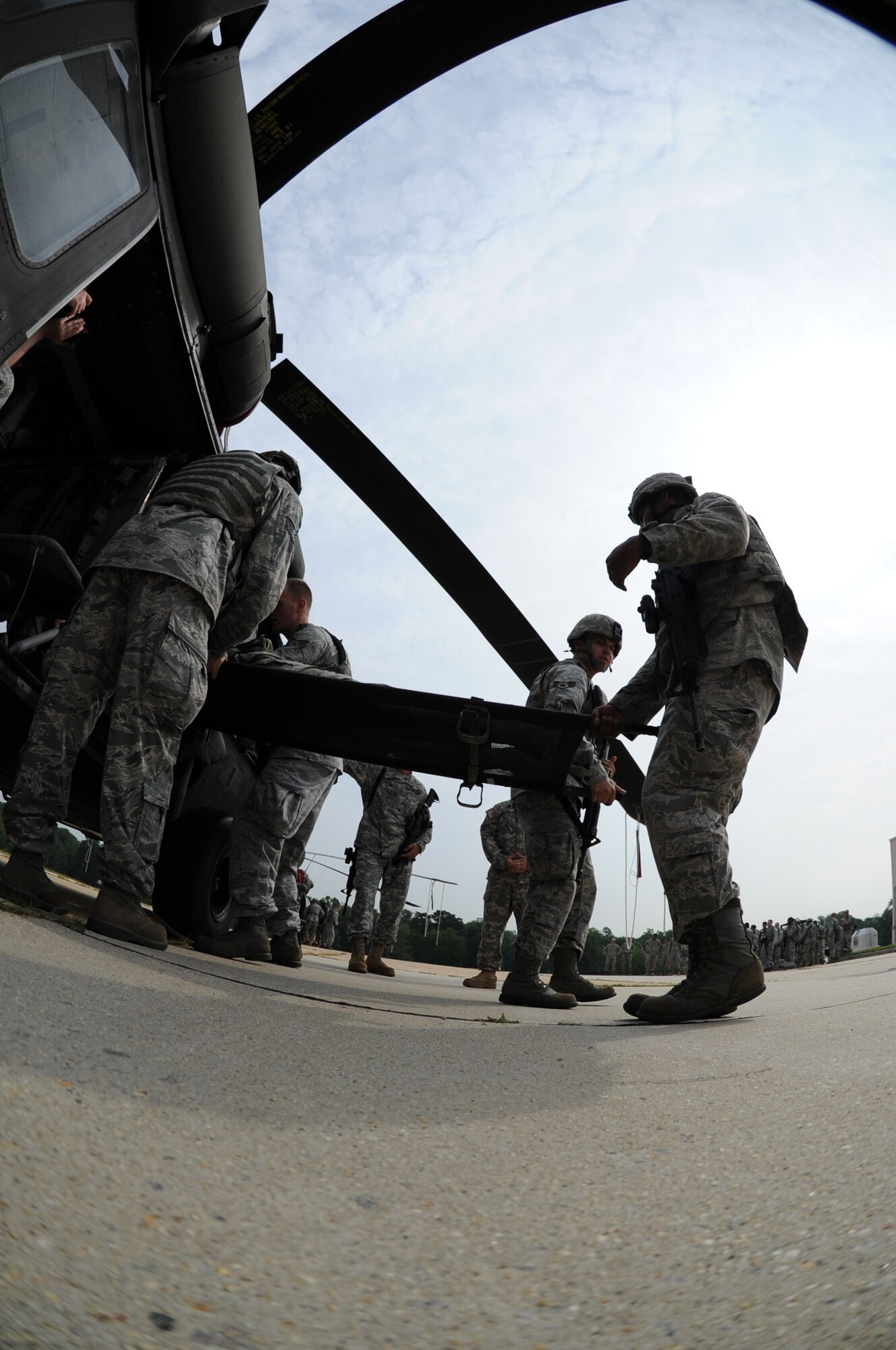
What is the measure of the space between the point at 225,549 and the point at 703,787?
1.82 metres

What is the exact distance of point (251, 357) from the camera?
3.36 metres

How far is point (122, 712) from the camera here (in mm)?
2400

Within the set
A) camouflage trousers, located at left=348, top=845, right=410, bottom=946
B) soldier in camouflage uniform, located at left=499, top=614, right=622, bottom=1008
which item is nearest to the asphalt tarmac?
soldier in camouflage uniform, located at left=499, top=614, right=622, bottom=1008

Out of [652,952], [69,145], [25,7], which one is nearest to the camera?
[25,7]

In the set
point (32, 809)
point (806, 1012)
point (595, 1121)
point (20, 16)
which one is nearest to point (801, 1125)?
point (595, 1121)

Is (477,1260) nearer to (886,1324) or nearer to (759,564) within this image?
(886,1324)

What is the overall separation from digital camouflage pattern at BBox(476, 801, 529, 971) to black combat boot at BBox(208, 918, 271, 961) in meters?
3.06

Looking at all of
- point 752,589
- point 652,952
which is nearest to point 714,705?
point 752,589

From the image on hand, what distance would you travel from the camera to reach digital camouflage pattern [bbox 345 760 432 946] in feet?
19.0

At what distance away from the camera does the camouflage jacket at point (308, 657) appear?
3.37 m

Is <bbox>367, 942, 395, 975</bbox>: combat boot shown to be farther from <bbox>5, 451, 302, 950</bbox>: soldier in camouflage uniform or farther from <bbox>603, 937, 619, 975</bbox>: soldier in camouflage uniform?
<bbox>603, 937, 619, 975</bbox>: soldier in camouflage uniform

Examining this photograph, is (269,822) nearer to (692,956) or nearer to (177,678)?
(177,678)

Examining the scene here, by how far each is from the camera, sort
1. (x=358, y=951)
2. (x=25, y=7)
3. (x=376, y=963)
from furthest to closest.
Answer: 1. (x=358, y=951)
2. (x=376, y=963)
3. (x=25, y=7)

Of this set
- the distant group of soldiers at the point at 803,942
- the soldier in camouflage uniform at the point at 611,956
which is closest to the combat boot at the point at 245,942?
the distant group of soldiers at the point at 803,942
